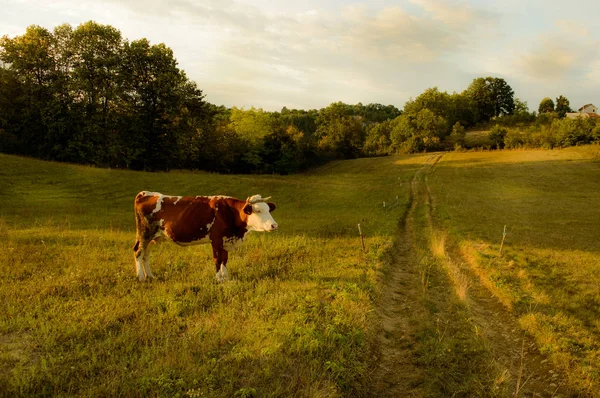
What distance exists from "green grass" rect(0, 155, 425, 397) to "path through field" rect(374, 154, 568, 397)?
66cm

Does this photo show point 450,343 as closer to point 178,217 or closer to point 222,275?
point 222,275

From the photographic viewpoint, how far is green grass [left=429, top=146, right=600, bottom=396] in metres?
8.55

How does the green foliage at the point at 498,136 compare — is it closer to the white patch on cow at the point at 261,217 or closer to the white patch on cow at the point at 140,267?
the white patch on cow at the point at 261,217

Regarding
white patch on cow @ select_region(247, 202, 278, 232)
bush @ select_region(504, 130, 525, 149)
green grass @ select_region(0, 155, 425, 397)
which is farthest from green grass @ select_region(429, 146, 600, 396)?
bush @ select_region(504, 130, 525, 149)

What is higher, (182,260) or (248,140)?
(248,140)

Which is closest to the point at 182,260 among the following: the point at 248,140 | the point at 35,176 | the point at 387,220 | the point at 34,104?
the point at 387,220

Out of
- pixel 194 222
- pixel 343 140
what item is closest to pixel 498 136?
pixel 343 140

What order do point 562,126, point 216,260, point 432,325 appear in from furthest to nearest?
point 562,126 < point 216,260 < point 432,325

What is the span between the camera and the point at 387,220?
897 inches

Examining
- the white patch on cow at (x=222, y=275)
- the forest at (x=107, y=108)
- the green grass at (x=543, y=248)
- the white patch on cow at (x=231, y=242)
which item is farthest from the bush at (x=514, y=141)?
the white patch on cow at (x=222, y=275)

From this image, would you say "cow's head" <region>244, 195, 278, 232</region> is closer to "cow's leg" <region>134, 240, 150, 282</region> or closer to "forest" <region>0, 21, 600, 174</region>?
"cow's leg" <region>134, 240, 150, 282</region>

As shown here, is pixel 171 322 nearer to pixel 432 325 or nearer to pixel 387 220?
pixel 432 325

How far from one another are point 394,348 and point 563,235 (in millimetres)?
17936

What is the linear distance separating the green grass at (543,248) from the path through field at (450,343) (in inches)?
19.5
